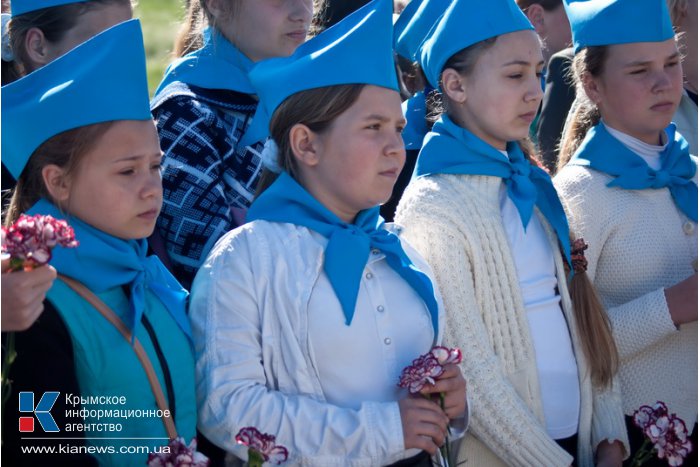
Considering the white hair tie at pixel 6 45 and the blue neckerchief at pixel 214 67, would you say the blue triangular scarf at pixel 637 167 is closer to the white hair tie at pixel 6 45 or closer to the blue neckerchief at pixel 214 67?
the blue neckerchief at pixel 214 67

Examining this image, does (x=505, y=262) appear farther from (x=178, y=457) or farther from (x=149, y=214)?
(x=178, y=457)

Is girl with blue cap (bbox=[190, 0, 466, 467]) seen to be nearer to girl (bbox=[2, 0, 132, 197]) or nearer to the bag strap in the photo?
the bag strap

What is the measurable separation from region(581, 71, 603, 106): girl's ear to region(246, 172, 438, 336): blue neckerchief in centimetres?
122

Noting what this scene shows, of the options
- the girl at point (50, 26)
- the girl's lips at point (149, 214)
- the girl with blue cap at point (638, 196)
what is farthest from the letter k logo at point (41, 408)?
the girl with blue cap at point (638, 196)

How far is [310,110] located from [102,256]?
28.3 inches

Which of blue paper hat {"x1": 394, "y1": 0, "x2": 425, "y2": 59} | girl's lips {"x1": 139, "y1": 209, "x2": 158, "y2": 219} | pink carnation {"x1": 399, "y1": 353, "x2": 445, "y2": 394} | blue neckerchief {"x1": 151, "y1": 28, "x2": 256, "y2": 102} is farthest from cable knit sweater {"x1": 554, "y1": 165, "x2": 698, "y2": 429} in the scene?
girl's lips {"x1": 139, "y1": 209, "x2": 158, "y2": 219}

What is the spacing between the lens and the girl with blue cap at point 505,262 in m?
3.23

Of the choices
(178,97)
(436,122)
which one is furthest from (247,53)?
(436,122)

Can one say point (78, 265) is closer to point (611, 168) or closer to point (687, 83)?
point (611, 168)

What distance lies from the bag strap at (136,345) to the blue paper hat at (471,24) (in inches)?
55.0

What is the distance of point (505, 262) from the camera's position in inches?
131

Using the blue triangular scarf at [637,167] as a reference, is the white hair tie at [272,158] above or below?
above

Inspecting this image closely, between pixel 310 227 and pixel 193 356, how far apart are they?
461 mm

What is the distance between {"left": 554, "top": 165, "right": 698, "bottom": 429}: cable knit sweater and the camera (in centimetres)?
362
